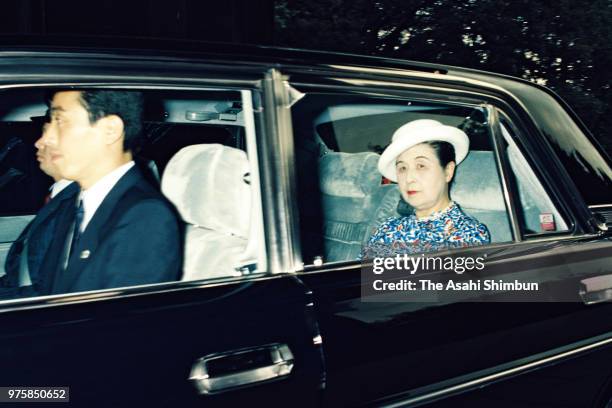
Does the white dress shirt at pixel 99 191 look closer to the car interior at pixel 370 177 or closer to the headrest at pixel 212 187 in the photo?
the headrest at pixel 212 187

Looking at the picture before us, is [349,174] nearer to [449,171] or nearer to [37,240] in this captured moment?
[449,171]

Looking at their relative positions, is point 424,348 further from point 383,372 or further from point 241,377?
point 241,377

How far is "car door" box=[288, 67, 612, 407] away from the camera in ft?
6.36

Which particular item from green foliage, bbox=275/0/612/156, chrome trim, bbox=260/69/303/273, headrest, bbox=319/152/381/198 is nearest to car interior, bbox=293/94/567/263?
headrest, bbox=319/152/381/198

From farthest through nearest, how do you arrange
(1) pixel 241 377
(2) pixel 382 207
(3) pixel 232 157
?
(2) pixel 382 207 < (3) pixel 232 157 < (1) pixel 241 377

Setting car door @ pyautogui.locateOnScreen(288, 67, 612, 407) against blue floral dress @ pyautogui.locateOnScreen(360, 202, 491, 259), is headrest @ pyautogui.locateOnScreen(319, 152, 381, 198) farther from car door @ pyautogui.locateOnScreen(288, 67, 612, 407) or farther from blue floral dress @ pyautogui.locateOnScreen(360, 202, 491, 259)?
blue floral dress @ pyautogui.locateOnScreen(360, 202, 491, 259)

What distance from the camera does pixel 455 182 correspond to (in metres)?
2.82

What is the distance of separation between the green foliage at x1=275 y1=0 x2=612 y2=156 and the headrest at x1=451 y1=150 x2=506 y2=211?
10749 mm

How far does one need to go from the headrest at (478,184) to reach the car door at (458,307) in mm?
22

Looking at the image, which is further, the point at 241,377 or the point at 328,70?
the point at 328,70

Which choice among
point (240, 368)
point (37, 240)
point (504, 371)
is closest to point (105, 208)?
point (37, 240)

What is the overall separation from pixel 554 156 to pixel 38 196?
1.92 m

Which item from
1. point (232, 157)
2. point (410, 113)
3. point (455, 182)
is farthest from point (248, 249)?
point (455, 182)

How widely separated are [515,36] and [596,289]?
12.4m
